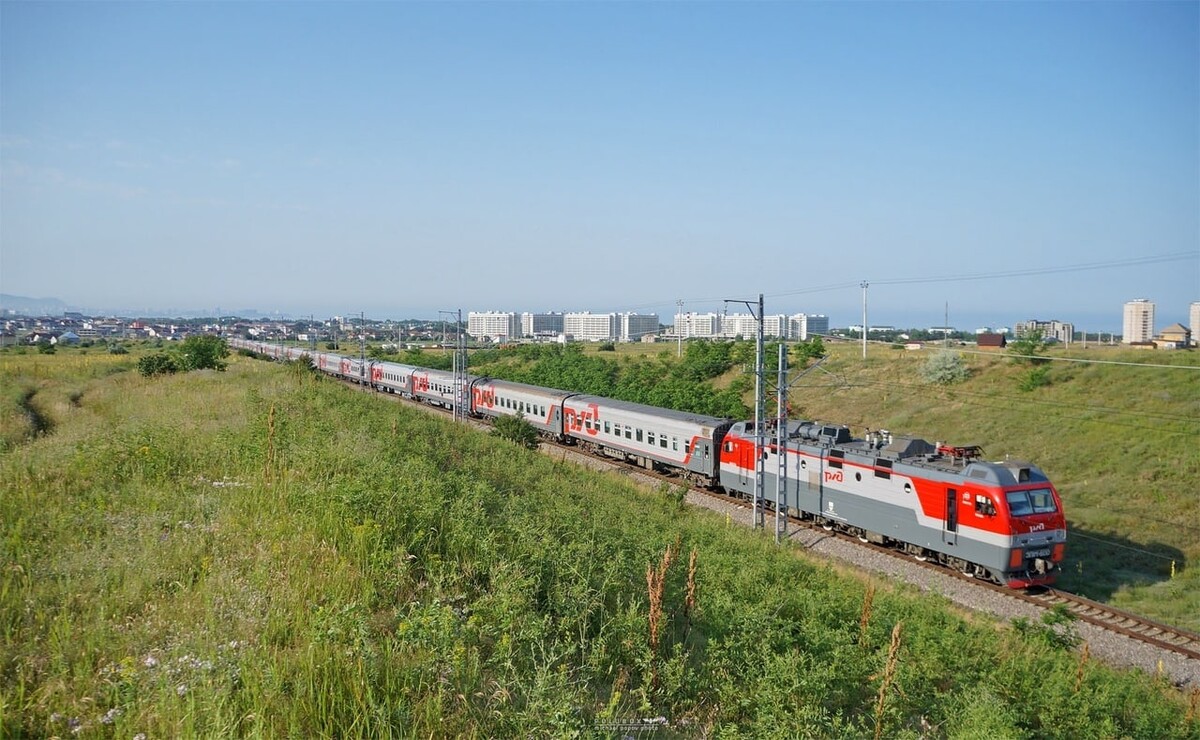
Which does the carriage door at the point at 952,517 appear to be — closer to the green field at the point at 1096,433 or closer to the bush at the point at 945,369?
the green field at the point at 1096,433

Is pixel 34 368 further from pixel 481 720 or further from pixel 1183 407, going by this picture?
pixel 1183 407

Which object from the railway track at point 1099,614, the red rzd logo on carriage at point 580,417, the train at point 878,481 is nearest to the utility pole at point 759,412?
the train at point 878,481

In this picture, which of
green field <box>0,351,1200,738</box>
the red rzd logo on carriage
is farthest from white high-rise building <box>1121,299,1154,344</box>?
green field <box>0,351,1200,738</box>

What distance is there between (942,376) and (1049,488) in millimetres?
28431

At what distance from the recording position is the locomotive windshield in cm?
1739

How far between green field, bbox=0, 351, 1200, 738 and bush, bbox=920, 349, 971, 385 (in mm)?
32971

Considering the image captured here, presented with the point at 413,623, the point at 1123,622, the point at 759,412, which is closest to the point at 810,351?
the point at 759,412

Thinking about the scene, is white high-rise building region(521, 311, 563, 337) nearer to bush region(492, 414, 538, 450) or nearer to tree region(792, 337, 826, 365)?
tree region(792, 337, 826, 365)

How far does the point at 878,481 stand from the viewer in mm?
20719

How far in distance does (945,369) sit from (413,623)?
150 feet

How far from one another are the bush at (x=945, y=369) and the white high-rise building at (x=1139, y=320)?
1635 inches

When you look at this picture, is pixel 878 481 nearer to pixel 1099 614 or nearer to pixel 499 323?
pixel 1099 614

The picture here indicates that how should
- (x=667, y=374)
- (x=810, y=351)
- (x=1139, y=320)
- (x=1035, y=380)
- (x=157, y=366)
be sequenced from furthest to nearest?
(x=1139, y=320)
(x=667, y=374)
(x=810, y=351)
(x=1035, y=380)
(x=157, y=366)

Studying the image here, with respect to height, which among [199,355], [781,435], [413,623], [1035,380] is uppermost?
[199,355]
